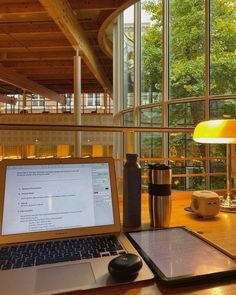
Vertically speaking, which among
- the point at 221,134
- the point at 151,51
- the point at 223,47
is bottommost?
the point at 221,134

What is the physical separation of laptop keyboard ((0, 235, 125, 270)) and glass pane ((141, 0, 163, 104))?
13.4ft

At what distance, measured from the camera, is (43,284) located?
646mm

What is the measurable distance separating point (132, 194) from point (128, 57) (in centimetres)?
514

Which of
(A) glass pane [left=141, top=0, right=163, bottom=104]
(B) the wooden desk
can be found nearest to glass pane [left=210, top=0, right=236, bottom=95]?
(A) glass pane [left=141, top=0, right=163, bottom=104]

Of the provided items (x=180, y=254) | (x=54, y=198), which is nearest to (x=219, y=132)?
(x=180, y=254)

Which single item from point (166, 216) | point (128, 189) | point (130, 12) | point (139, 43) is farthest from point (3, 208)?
point (130, 12)

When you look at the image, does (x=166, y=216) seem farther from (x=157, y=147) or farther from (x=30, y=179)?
(x=157, y=147)

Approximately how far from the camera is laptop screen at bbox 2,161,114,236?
2.89ft

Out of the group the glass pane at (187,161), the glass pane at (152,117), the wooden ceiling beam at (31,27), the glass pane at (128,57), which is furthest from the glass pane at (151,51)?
the wooden ceiling beam at (31,27)

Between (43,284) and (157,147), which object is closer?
(43,284)

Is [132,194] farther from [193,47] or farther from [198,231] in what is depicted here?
[193,47]

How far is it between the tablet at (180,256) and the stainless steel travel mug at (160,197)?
6cm

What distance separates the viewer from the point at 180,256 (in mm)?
777

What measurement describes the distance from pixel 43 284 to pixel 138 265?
0.22 m
